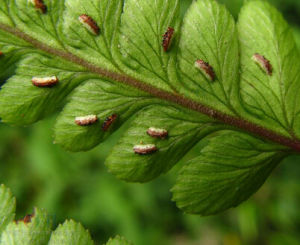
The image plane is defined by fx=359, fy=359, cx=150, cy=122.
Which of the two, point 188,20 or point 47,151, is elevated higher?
point 188,20

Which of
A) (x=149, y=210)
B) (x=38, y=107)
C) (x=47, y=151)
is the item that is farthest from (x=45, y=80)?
(x=149, y=210)

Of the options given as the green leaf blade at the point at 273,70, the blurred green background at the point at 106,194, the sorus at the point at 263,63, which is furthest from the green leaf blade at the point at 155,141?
the blurred green background at the point at 106,194

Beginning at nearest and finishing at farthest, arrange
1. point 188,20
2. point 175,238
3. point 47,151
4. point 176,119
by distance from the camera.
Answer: point 188,20 < point 176,119 < point 47,151 < point 175,238

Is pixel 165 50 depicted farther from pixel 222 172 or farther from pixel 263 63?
pixel 222 172

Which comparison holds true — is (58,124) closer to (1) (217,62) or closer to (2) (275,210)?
(1) (217,62)

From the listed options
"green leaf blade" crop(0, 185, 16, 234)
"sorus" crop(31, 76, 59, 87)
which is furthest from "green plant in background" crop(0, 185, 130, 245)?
"sorus" crop(31, 76, 59, 87)

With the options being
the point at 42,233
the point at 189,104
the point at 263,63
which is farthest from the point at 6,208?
the point at 263,63

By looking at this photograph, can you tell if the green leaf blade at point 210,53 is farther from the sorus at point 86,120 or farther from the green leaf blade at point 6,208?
the green leaf blade at point 6,208

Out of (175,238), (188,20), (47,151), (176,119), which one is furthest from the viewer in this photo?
(175,238)
